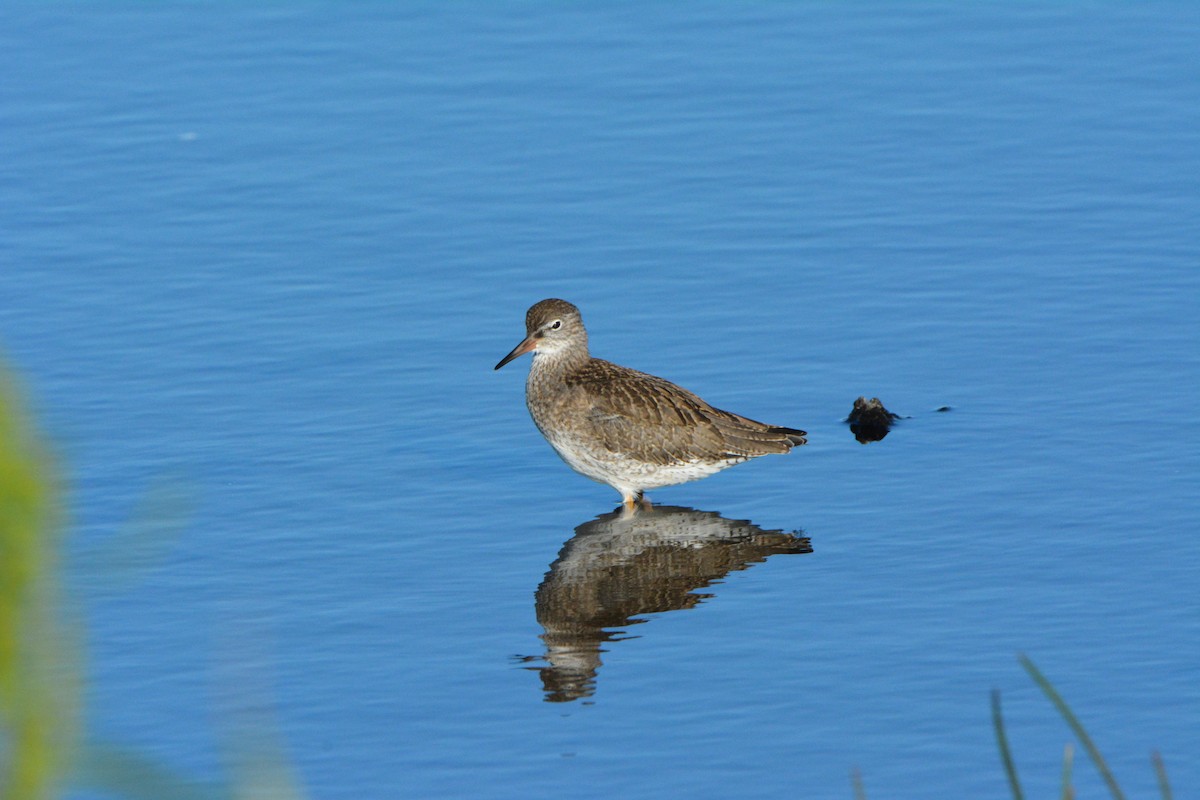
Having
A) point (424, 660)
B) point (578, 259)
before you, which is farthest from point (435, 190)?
point (424, 660)

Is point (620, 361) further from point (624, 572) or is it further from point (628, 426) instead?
point (624, 572)

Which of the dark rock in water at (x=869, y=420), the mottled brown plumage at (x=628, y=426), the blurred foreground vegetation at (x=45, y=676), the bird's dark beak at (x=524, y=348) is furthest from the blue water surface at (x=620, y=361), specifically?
the bird's dark beak at (x=524, y=348)

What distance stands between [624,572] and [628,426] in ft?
4.90

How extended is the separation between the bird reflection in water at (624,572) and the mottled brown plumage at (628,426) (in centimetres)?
30

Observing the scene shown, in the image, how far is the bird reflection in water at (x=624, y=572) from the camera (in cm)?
892

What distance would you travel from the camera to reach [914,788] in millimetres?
7328

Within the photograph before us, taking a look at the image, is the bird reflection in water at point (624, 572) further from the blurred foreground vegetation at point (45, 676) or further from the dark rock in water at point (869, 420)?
the blurred foreground vegetation at point (45, 676)

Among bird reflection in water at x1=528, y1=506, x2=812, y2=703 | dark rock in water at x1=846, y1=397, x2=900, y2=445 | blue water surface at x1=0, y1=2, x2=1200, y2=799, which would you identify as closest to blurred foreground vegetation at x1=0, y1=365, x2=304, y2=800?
blue water surface at x1=0, y1=2, x2=1200, y2=799

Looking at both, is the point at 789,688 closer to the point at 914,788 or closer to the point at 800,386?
the point at 914,788

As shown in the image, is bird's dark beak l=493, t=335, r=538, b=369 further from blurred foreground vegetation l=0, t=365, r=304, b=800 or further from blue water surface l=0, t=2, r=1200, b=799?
blurred foreground vegetation l=0, t=365, r=304, b=800

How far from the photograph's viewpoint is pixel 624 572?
33.0 ft

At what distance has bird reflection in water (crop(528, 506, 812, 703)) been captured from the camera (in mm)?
8922

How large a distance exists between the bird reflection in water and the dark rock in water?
1.39 meters

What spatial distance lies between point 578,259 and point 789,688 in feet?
22.5
